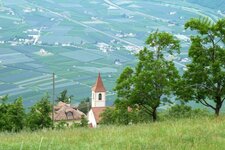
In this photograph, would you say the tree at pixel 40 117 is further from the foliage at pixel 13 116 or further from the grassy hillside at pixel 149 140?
the grassy hillside at pixel 149 140

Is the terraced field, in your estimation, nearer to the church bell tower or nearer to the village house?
the village house

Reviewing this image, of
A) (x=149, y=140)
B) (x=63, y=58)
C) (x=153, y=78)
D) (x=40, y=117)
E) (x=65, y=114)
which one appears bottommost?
(x=65, y=114)

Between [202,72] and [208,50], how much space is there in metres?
1.47

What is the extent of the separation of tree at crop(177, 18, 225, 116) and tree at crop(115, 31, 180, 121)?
2.49 metres

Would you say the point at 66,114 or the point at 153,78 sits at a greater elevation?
the point at 153,78

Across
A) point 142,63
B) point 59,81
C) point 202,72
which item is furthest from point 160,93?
point 59,81

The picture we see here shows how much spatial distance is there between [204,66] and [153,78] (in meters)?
4.44

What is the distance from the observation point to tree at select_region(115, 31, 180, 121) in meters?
27.6

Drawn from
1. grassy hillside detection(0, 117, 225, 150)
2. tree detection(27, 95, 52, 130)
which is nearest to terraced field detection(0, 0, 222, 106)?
tree detection(27, 95, 52, 130)

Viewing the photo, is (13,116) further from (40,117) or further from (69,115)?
(69,115)

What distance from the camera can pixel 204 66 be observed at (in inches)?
952

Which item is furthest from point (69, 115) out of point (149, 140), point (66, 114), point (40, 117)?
point (149, 140)

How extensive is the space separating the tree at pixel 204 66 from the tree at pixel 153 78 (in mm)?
2493

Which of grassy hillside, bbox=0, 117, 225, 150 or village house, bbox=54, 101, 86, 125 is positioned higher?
grassy hillside, bbox=0, 117, 225, 150
